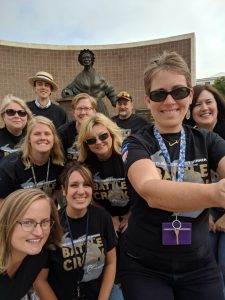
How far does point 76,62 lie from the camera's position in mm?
18375

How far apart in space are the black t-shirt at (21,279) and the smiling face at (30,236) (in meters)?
0.07

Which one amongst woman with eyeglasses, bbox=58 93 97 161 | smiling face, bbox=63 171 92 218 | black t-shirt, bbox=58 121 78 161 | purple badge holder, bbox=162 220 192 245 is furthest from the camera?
woman with eyeglasses, bbox=58 93 97 161

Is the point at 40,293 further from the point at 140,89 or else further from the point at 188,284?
the point at 140,89

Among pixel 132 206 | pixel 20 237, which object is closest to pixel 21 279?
pixel 20 237

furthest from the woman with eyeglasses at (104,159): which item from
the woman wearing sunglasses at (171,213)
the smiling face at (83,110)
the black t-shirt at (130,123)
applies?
the black t-shirt at (130,123)

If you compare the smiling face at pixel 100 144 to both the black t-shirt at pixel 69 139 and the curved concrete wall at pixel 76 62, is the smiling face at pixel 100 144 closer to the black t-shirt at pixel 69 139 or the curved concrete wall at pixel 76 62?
the black t-shirt at pixel 69 139

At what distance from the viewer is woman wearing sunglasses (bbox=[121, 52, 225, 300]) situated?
4.86 ft

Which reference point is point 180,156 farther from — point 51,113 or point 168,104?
point 51,113

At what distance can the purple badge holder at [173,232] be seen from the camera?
147 cm

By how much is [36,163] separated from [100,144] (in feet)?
2.02

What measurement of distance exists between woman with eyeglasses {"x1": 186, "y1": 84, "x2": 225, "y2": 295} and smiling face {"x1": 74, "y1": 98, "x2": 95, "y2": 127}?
4.27ft

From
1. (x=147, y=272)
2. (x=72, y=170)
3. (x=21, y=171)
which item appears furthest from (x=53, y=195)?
(x=147, y=272)

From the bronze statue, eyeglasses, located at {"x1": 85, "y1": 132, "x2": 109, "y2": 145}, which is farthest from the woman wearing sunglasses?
the bronze statue

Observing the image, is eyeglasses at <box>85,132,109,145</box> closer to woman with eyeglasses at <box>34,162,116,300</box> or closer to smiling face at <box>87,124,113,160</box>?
smiling face at <box>87,124,113,160</box>
